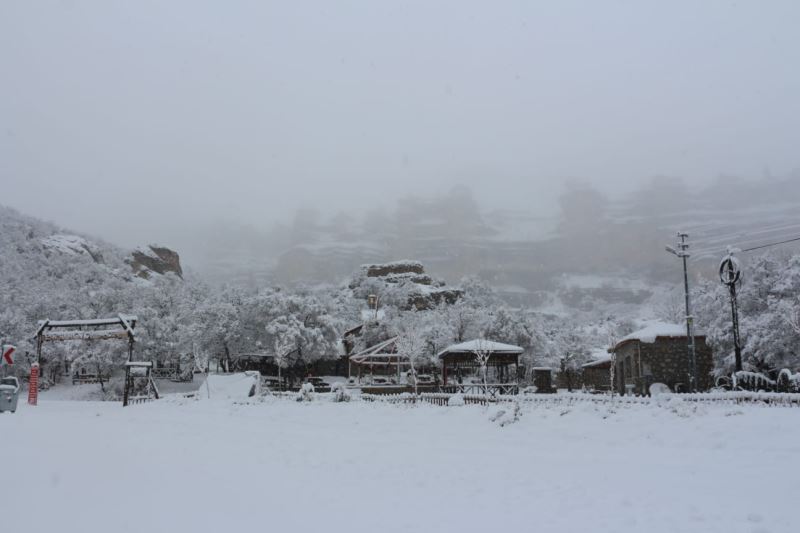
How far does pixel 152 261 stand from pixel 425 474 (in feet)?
467

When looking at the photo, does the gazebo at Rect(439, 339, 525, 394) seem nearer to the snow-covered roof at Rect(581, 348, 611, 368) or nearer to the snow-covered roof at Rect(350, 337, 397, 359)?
the snow-covered roof at Rect(350, 337, 397, 359)

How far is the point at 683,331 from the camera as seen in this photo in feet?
107

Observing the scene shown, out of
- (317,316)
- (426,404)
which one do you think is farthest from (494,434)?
(317,316)

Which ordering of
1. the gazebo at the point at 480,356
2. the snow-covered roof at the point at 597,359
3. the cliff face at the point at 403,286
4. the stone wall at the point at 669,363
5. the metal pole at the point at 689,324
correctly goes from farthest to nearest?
the cliff face at the point at 403,286, the snow-covered roof at the point at 597,359, the stone wall at the point at 669,363, the gazebo at the point at 480,356, the metal pole at the point at 689,324

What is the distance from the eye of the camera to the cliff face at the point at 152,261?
437 ft

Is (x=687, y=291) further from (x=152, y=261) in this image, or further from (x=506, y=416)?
(x=152, y=261)

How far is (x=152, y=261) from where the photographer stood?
138 m

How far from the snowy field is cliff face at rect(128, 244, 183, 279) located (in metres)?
127

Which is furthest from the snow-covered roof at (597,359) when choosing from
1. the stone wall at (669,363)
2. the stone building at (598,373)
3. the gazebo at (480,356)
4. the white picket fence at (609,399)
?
the white picket fence at (609,399)

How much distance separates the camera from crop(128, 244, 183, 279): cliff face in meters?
133

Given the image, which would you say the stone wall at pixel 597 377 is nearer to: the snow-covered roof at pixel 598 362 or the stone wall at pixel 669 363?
the snow-covered roof at pixel 598 362

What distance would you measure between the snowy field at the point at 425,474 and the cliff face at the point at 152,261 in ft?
415

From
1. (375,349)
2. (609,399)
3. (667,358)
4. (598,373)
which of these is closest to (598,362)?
(598,373)

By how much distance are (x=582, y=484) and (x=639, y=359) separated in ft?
90.9
